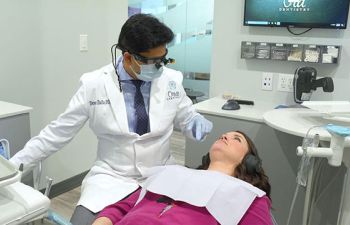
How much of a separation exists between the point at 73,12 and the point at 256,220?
2001 millimetres

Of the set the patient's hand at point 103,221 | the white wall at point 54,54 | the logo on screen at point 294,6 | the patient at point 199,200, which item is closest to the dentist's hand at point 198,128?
the patient at point 199,200

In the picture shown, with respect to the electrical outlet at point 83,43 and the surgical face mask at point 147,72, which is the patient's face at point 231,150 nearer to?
the surgical face mask at point 147,72

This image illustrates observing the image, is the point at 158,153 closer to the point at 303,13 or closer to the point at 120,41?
the point at 120,41

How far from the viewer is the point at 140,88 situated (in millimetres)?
1575

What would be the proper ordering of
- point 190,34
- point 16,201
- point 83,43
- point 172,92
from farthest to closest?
point 190,34
point 83,43
point 172,92
point 16,201

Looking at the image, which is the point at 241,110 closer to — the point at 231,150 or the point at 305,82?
the point at 305,82

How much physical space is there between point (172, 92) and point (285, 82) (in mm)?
1019

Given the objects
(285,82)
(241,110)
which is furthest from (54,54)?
(285,82)

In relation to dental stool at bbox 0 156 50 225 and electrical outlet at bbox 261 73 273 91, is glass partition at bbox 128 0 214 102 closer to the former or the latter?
electrical outlet at bbox 261 73 273 91

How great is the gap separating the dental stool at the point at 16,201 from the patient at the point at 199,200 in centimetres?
42

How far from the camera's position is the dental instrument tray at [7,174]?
0.84 m

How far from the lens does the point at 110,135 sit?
1.54 meters

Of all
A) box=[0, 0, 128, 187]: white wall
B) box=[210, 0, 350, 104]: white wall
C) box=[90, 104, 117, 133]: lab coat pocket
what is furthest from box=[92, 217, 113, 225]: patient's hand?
box=[210, 0, 350, 104]: white wall

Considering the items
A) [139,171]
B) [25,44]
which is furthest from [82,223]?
[25,44]
